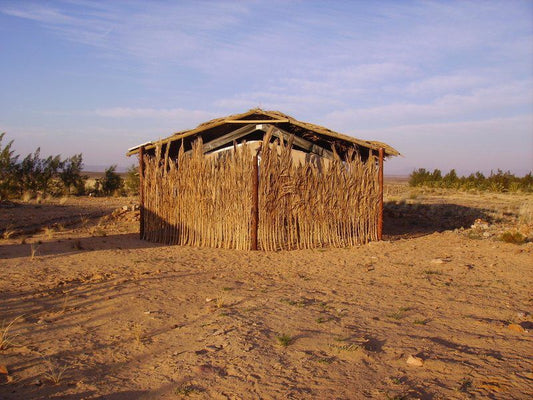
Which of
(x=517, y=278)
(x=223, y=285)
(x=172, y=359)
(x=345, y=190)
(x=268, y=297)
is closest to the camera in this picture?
(x=172, y=359)

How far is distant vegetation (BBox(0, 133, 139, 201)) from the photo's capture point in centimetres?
2108

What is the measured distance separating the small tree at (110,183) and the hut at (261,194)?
47.0 feet

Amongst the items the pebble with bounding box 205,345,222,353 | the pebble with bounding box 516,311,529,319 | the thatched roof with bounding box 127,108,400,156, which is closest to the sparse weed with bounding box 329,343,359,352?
the pebble with bounding box 205,345,222,353

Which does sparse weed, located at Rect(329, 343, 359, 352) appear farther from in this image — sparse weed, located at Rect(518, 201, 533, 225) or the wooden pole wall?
sparse weed, located at Rect(518, 201, 533, 225)

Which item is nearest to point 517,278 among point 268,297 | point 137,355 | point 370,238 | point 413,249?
point 413,249

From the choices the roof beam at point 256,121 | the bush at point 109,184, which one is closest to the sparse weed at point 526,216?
the roof beam at point 256,121

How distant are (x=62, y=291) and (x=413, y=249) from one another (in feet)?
23.2

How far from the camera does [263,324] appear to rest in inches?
206

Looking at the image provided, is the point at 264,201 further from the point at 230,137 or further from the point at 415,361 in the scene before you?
the point at 415,361

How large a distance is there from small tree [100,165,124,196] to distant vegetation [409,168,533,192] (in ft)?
71.9

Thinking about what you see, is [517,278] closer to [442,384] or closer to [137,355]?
[442,384]

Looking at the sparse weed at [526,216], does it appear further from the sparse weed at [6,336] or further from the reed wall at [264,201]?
the sparse weed at [6,336]

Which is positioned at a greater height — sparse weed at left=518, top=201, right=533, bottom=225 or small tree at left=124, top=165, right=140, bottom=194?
small tree at left=124, top=165, right=140, bottom=194

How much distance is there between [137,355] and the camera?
14.6 feet
